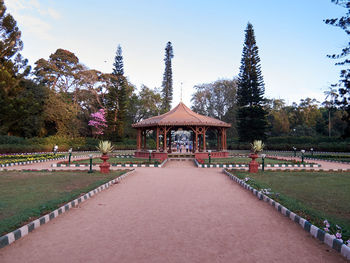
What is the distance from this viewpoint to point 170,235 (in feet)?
11.8

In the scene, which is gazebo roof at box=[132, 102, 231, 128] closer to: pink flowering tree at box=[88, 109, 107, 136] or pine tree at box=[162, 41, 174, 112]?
Answer: pink flowering tree at box=[88, 109, 107, 136]

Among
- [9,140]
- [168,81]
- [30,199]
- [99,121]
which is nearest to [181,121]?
[30,199]

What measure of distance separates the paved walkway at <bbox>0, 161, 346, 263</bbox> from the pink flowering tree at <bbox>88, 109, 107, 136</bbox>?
26.7m

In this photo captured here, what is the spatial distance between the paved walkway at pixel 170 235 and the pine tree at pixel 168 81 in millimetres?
32311

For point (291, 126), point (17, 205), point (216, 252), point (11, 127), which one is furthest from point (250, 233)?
point (291, 126)

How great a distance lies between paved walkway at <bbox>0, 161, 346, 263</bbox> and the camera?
2.94 m

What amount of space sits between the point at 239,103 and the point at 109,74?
17.7 meters

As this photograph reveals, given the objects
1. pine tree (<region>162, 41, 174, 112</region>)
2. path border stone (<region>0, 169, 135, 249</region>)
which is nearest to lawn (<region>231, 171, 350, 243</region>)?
path border stone (<region>0, 169, 135, 249</region>)

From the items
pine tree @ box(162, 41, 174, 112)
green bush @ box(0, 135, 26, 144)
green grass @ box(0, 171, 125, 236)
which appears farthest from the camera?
pine tree @ box(162, 41, 174, 112)

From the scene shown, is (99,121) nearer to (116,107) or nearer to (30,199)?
(116,107)

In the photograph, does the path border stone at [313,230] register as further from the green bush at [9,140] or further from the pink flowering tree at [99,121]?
the pink flowering tree at [99,121]

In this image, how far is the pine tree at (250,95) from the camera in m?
30.4

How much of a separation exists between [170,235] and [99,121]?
29772mm

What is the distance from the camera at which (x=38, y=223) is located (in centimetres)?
401
